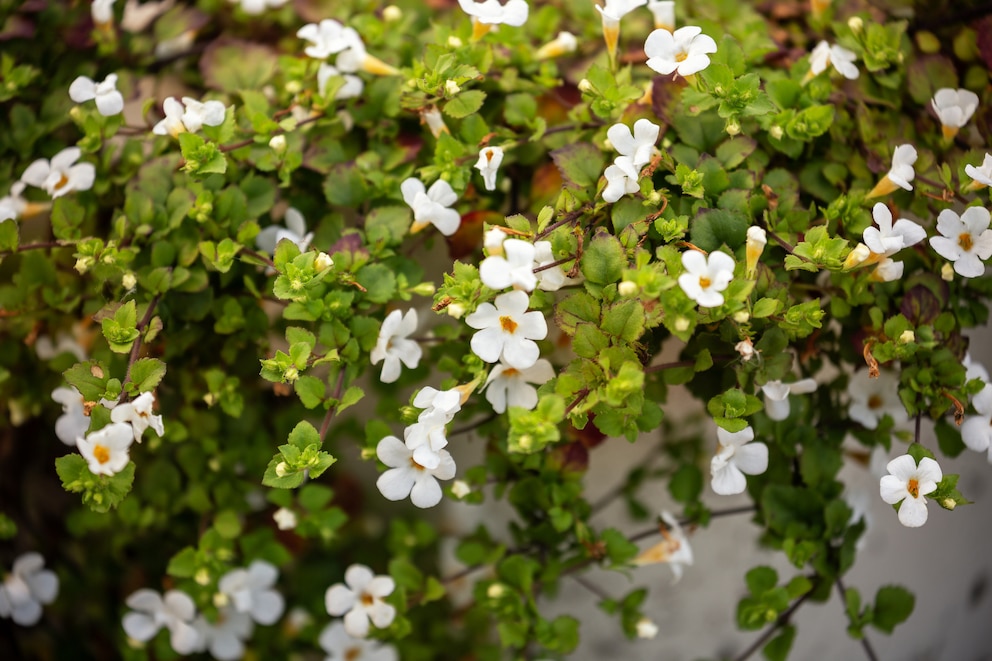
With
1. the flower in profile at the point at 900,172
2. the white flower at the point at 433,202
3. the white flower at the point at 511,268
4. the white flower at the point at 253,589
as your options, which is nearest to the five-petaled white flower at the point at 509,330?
the white flower at the point at 511,268

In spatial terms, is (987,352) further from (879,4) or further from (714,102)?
(714,102)

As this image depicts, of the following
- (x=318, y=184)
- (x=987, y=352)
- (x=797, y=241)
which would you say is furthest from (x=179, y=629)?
(x=987, y=352)

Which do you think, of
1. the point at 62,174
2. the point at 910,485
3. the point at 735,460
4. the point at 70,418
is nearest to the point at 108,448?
the point at 70,418

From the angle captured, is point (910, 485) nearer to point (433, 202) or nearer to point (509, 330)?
point (509, 330)

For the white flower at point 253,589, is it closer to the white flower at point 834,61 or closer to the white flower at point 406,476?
the white flower at point 406,476

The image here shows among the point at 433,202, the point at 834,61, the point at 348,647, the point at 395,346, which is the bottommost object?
the point at 348,647
